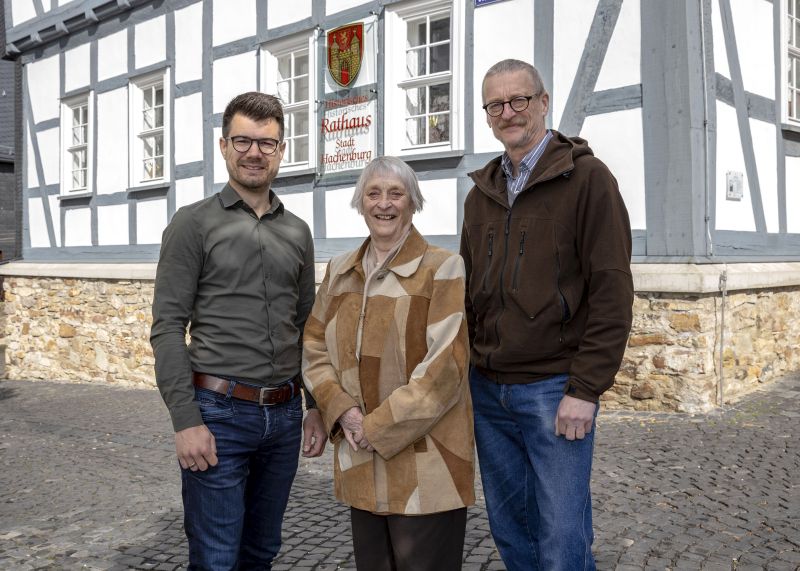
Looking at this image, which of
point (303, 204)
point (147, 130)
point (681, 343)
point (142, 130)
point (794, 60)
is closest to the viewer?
point (681, 343)

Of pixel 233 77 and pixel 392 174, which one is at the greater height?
pixel 233 77

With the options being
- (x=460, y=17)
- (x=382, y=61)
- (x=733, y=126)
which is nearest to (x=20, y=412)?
(x=382, y=61)

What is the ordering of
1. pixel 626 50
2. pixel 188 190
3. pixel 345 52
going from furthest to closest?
pixel 188 190, pixel 345 52, pixel 626 50

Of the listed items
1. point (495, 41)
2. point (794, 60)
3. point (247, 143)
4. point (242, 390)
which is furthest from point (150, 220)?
point (242, 390)

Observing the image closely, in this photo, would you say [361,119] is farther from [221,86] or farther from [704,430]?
[704,430]

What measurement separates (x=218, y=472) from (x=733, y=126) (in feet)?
17.9

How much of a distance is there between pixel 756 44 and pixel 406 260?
570 centimetres

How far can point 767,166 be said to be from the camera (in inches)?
275

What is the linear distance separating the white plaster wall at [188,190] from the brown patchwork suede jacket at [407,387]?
25.4 feet

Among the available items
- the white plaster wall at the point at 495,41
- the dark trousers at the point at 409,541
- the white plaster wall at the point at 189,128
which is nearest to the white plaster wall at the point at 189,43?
the white plaster wall at the point at 189,128

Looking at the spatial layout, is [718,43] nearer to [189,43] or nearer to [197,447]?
[197,447]

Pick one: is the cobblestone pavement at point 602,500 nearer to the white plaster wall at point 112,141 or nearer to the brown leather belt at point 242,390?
the brown leather belt at point 242,390

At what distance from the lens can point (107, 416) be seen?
26.1 ft

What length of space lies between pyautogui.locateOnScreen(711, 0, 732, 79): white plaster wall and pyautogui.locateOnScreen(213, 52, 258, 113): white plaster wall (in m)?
4.90
